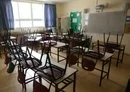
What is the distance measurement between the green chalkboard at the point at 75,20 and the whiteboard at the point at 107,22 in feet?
2.53

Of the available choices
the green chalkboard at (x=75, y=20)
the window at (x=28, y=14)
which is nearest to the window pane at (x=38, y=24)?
the window at (x=28, y=14)

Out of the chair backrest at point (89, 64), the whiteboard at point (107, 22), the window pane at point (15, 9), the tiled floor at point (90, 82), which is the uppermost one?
the window pane at point (15, 9)

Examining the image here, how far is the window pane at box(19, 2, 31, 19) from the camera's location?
6248 millimetres

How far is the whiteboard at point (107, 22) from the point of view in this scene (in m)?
4.81

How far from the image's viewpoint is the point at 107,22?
5.20 m

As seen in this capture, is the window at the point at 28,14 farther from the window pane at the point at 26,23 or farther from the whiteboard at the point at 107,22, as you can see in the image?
the whiteboard at the point at 107,22

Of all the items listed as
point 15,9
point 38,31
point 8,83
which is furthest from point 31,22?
point 8,83

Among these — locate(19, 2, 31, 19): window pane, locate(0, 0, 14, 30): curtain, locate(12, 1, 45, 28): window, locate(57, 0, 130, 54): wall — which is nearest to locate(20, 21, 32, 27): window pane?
locate(12, 1, 45, 28): window

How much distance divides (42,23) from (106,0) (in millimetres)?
3985

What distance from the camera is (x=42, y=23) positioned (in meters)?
7.20

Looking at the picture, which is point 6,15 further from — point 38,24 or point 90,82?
point 90,82

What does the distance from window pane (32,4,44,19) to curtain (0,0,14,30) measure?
1.41m

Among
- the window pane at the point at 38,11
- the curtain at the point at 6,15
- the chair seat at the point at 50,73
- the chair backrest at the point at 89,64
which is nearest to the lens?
the chair seat at the point at 50,73

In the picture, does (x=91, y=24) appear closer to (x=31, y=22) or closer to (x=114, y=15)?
(x=114, y=15)
